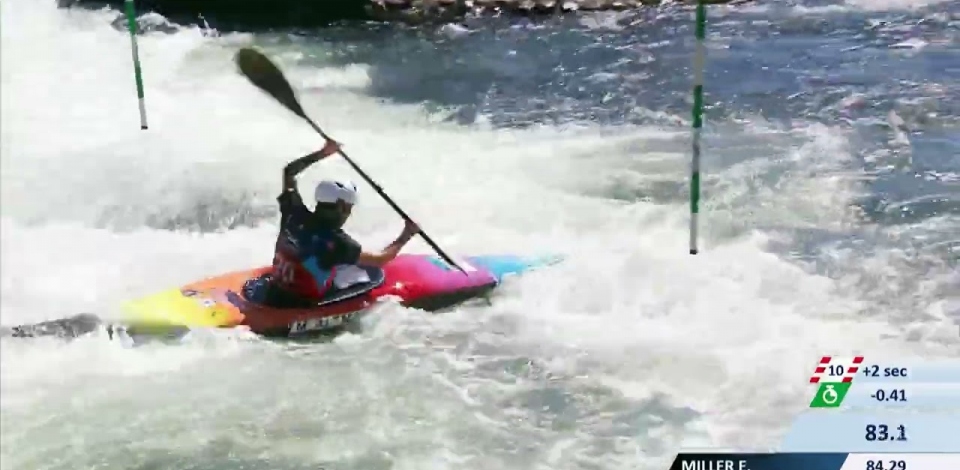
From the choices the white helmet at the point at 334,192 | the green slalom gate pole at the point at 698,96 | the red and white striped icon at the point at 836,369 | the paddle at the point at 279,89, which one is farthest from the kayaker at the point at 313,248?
the red and white striped icon at the point at 836,369

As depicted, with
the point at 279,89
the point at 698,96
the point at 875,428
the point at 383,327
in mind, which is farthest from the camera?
the point at 279,89

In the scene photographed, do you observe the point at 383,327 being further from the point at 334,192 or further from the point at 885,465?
the point at 885,465

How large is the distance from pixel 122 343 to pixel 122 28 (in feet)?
5.58

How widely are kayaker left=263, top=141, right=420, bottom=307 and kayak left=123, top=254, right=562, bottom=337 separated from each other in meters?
0.02

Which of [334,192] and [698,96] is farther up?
[698,96]

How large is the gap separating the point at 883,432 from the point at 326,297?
98 cm

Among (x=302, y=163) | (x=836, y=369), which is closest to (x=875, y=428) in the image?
(x=836, y=369)

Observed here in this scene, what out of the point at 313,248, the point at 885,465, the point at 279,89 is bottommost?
the point at 885,465

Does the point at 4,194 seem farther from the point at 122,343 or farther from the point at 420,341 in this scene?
the point at 420,341

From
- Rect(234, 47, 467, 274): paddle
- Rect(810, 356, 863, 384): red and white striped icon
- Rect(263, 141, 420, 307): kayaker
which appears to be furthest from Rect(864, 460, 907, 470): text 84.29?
Rect(263, 141, 420, 307): kayaker

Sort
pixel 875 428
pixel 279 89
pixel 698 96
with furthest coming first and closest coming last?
pixel 279 89, pixel 698 96, pixel 875 428

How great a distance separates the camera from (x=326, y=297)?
171 centimetres

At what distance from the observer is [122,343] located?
1.62 meters

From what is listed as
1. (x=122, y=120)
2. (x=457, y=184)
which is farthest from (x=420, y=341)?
(x=122, y=120)
